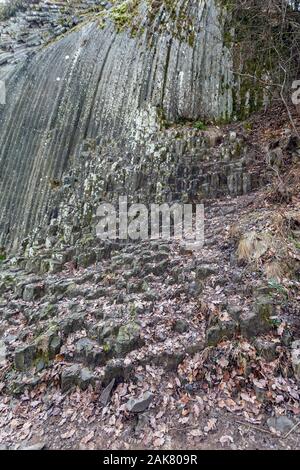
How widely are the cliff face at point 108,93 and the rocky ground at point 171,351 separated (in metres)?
4.60

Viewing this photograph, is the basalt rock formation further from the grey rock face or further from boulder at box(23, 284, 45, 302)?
the grey rock face

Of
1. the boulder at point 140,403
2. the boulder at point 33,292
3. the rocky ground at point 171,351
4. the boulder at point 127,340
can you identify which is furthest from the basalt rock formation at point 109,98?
the boulder at point 140,403

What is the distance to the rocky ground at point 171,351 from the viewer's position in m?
3.18

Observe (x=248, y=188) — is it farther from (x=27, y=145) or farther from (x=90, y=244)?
(x=27, y=145)

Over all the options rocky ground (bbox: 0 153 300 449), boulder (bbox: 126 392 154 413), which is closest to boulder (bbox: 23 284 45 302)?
rocky ground (bbox: 0 153 300 449)

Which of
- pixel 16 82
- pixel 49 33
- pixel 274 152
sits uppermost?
pixel 49 33

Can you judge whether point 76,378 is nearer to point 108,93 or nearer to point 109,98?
point 109,98

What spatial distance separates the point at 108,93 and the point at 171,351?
891cm

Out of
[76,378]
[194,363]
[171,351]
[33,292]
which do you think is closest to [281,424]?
[194,363]

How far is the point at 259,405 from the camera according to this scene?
317cm

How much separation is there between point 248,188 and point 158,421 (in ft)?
17.9

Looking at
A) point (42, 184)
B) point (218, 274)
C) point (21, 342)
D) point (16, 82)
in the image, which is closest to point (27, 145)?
point (42, 184)

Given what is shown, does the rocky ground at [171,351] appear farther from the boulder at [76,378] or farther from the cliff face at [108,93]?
the cliff face at [108,93]

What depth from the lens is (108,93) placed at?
983 centimetres
